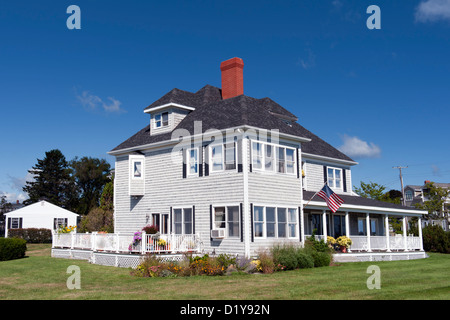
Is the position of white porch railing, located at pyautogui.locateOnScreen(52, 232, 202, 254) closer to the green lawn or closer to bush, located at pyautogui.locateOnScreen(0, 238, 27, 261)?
the green lawn

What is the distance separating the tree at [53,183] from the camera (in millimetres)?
65438

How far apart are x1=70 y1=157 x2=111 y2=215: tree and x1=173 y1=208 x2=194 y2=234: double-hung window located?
47055 mm

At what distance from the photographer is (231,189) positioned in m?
20.5

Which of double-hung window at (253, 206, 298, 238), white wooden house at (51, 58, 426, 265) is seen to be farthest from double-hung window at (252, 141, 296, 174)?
double-hung window at (253, 206, 298, 238)

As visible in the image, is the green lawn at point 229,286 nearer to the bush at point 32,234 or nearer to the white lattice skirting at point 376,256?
the white lattice skirting at point 376,256

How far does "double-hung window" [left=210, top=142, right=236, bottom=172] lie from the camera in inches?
820

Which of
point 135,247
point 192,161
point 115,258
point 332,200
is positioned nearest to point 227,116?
point 192,161

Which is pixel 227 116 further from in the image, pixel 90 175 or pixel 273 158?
pixel 90 175

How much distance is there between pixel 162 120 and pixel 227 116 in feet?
17.3

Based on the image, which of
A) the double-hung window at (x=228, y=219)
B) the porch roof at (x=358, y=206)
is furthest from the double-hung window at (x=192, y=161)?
the porch roof at (x=358, y=206)

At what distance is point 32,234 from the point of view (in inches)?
1537

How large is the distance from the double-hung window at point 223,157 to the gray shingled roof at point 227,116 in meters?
0.96
